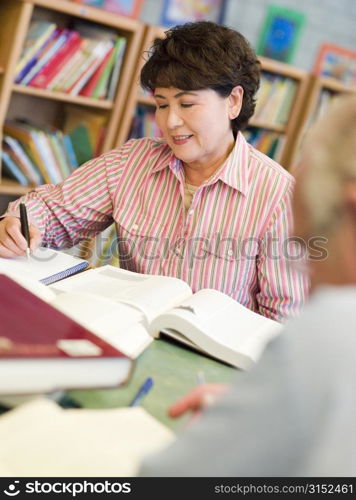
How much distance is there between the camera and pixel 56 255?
145 cm

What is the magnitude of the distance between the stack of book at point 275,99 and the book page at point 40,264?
221 cm

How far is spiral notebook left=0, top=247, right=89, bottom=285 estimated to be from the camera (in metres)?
1.27

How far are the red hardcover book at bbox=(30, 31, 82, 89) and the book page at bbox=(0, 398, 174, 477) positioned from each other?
2.06 metres

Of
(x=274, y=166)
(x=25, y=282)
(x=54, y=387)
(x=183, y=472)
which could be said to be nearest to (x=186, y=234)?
(x=274, y=166)

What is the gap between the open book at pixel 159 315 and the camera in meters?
1.00

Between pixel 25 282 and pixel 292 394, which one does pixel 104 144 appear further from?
pixel 292 394

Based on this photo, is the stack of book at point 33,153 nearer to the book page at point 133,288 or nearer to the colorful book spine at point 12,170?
the colorful book spine at point 12,170

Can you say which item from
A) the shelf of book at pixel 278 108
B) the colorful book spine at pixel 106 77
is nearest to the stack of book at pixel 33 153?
the colorful book spine at pixel 106 77

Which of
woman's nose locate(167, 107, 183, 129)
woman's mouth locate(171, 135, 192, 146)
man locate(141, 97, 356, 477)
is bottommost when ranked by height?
man locate(141, 97, 356, 477)

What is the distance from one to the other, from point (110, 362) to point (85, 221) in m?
1.03

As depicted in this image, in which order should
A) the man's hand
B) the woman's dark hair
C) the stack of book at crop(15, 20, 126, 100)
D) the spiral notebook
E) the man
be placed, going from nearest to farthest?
the man < the man's hand < the spiral notebook < the woman's dark hair < the stack of book at crop(15, 20, 126, 100)

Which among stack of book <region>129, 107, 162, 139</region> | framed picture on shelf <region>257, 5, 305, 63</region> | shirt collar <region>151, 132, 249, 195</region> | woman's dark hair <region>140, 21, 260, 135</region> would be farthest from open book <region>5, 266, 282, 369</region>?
framed picture on shelf <region>257, 5, 305, 63</region>

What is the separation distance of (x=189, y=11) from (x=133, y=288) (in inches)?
103

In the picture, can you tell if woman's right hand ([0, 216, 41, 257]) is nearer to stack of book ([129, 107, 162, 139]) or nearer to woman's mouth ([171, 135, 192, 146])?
woman's mouth ([171, 135, 192, 146])
